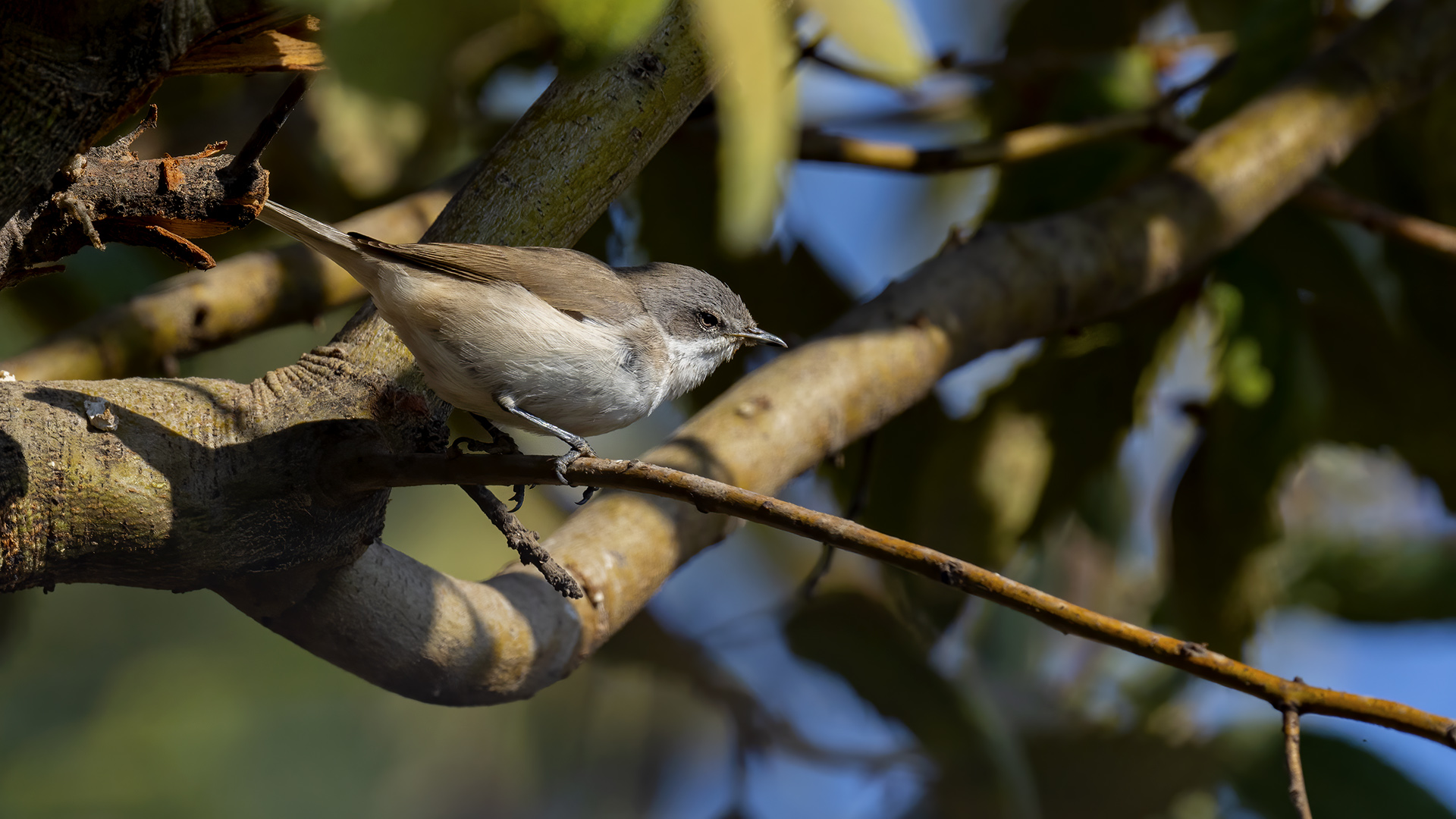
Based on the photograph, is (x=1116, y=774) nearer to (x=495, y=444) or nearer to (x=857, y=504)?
(x=857, y=504)

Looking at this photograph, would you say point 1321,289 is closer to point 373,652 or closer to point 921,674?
point 921,674

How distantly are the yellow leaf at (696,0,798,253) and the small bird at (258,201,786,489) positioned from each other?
1.07 metres

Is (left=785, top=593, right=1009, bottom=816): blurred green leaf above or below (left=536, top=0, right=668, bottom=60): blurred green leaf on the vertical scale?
below

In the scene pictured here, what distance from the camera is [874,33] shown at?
52 cm

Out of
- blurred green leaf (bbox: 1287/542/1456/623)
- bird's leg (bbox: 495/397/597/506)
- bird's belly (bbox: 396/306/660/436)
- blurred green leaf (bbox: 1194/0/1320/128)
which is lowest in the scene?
blurred green leaf (bbox: 1287/542/1456/623)

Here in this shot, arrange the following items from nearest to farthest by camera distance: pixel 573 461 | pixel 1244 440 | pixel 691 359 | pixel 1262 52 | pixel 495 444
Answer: pixel 573 461 → pixel 495 444 → pixel 691 359 → pixel 1244 440 → pixel 1262 52

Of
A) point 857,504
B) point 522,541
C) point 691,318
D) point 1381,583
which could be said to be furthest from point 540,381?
point 1381,583

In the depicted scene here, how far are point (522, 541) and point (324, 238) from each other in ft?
2.08

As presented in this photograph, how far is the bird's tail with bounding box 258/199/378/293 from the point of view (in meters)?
1.50

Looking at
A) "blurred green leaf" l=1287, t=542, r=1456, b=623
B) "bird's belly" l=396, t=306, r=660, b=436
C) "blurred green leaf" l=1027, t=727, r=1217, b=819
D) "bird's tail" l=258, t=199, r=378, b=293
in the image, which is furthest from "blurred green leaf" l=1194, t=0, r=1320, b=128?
"bird's tail" l=258, t=199, r=378, b=293

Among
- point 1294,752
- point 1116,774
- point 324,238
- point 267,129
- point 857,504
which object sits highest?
point 267,129

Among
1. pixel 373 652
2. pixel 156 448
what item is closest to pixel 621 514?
pixel 373 652

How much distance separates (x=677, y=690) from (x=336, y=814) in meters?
3.23

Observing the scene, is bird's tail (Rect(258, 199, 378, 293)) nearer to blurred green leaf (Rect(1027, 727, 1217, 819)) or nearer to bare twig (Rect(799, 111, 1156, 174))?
bare twig (Rect(799, 111, 1156, 174))
